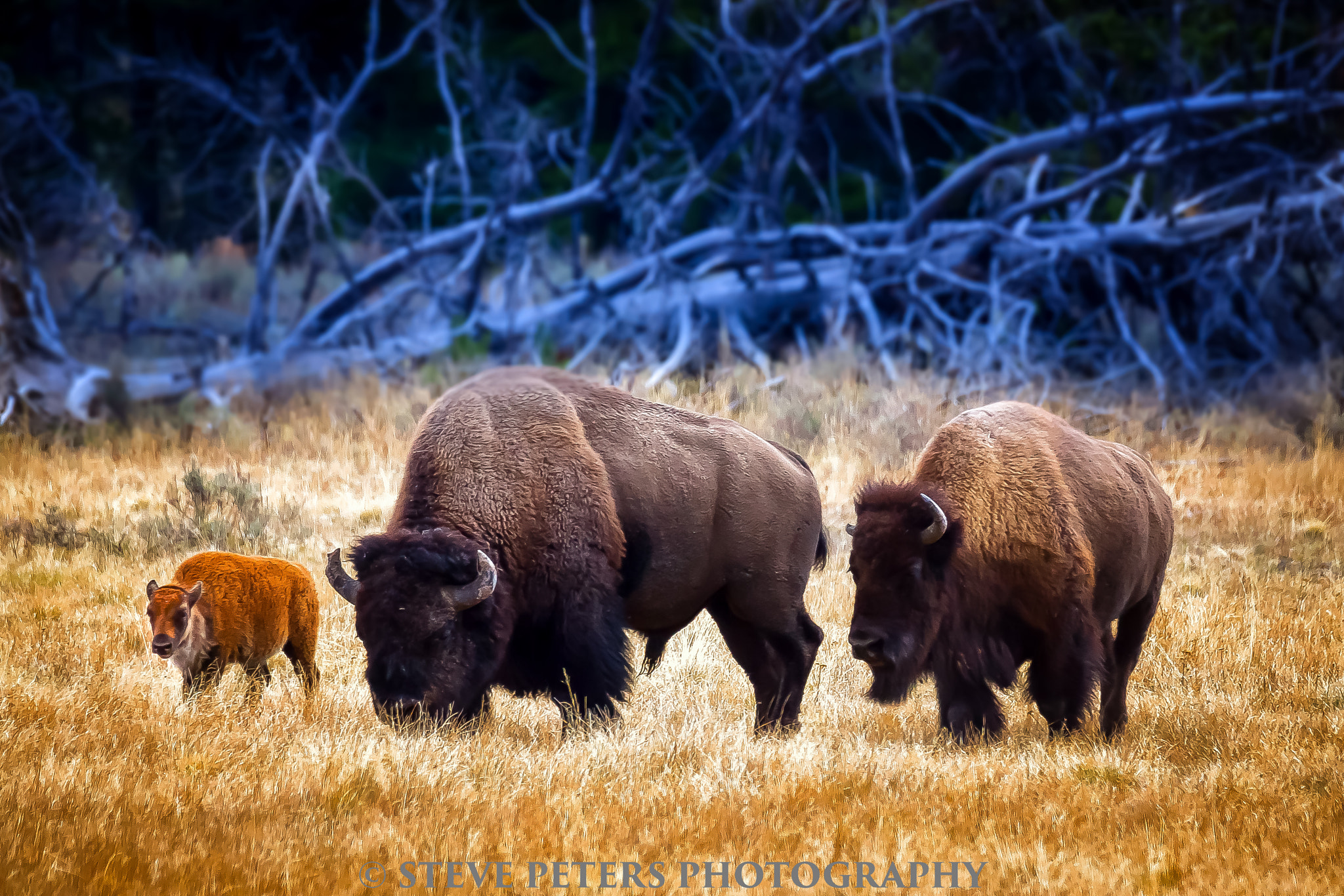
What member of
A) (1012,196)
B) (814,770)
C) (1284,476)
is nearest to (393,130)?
(1012,196)

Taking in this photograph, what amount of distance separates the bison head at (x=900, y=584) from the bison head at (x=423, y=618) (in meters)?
1.66

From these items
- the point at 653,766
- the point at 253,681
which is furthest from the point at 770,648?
the point at 253,681

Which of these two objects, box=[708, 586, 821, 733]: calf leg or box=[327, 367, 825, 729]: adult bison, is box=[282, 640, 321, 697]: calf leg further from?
box=[708, 586, 821, 733]: calf leg

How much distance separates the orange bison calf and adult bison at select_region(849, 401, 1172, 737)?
282 centimetres

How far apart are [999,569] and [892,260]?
1262 cm

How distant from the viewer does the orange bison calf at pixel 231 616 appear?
5.92m

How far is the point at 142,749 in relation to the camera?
5.25 m

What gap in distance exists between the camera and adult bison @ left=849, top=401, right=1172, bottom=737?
5.82 meters

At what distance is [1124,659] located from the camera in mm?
7047

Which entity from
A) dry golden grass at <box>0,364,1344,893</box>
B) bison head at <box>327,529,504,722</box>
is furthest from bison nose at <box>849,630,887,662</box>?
bison head at <box>327,529,504,722</box>

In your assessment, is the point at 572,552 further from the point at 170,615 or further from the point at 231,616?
the point at 170,615

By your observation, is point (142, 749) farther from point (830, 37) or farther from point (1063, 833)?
point (830, 37)

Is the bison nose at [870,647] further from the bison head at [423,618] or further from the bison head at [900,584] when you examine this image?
the bison head at [423,618]

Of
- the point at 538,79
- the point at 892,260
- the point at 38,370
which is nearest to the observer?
the point at 38,370
